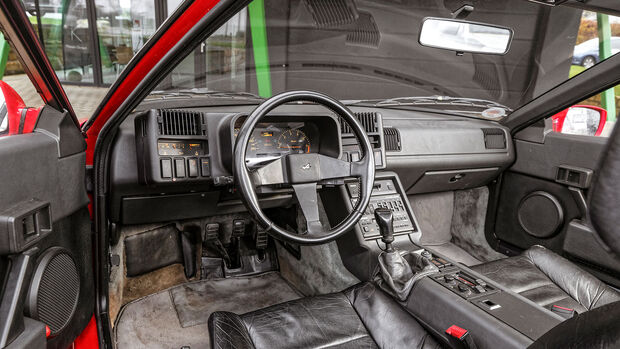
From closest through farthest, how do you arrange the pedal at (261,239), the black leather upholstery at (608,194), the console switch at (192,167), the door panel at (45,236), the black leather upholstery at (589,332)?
1. the black leather upholstery at (608,194)
2. the black leather upholstery at (589,332)
3. the door panel at (45,236)
4. the console switch at (192,167)
5. the pedal at (261,239)

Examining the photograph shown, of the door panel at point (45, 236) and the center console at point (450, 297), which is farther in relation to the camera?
the center console at point (450, 297)

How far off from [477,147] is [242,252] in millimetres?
1750

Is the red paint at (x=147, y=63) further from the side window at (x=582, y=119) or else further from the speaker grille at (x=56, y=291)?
the side window at (x=582, y=119)

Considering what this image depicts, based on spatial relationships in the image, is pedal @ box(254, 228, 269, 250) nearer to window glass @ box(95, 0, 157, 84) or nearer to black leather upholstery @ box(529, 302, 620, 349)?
black leather upholstery @ box(529, 302, 620, 349)

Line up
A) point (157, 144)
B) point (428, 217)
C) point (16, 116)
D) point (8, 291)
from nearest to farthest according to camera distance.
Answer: point (8, 291), point (16, 116), point (157, 144), point (428, 217)

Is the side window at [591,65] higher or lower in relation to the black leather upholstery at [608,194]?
higher

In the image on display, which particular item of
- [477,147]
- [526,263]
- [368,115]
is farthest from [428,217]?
[368,115]

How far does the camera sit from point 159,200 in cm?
212

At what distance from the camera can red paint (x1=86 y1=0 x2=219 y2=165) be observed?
919mm

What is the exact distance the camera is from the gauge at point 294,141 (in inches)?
81.7

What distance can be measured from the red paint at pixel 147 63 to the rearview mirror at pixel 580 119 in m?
2.50

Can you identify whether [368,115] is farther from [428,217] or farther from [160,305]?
[160,305]

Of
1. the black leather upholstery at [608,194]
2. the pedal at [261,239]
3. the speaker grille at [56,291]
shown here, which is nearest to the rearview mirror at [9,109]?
the speaker grille at [56,291]

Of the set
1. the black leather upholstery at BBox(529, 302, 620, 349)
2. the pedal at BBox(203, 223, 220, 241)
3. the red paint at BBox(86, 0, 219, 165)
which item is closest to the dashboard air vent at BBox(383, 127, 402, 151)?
the pedal at BBox(203, 223, 220, 241)
